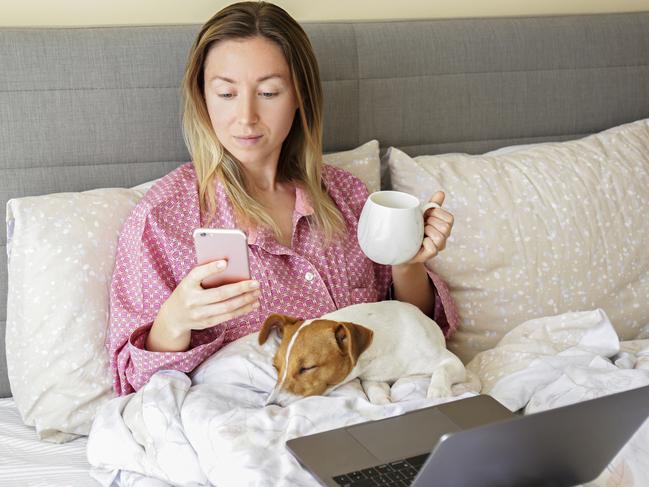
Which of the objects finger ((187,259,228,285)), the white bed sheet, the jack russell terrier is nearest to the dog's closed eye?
the jack russell terrier

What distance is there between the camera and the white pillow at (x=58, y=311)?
67.6 inches

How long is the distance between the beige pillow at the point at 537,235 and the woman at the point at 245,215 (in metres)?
0.16

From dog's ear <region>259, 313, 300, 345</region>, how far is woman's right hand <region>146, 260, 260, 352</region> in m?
0.12

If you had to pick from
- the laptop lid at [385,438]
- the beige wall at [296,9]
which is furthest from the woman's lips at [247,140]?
the laptop lid at [385,438]

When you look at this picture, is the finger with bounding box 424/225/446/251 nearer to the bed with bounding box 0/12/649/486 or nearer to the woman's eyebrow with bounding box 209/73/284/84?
the bed with bounding box 0/12/649/486

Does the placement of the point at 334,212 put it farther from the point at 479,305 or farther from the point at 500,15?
the point at 500,15

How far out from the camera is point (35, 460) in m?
1.66

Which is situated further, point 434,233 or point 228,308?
point 434,233

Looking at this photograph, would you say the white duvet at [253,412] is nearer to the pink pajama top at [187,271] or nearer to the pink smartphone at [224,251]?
the pink pajama top at [187,271]

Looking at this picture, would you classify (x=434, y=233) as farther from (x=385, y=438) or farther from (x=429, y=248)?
(x=385, y=438)

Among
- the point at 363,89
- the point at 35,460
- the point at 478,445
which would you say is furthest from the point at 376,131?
the point at 478,445

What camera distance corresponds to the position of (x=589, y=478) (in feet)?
4.16

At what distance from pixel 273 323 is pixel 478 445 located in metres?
0.62

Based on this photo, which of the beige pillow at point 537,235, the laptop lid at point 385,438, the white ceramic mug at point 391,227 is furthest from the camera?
the beige pillow at point 537,235
